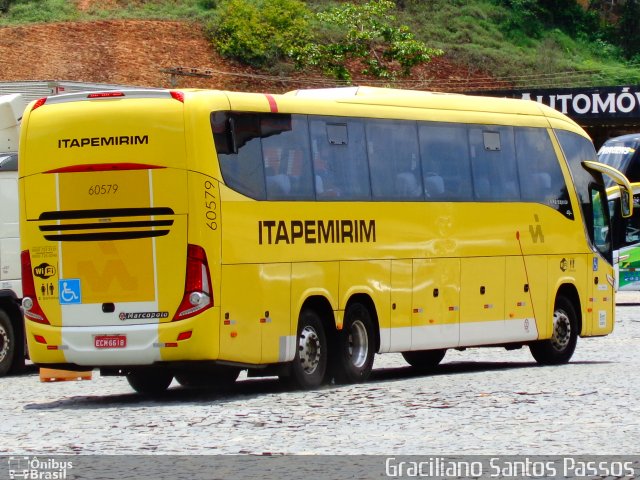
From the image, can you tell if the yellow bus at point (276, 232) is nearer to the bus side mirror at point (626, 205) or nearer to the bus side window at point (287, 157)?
the bus side window at point (287, 157)

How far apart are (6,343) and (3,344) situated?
1.7 inches

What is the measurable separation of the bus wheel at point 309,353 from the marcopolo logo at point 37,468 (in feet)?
18.7

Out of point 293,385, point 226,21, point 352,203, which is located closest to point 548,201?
point 352,203

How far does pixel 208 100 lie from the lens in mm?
15742

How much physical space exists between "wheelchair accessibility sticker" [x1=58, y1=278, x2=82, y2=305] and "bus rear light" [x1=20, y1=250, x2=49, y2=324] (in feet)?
1.10

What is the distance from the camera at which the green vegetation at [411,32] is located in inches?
2534

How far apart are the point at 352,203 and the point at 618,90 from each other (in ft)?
128

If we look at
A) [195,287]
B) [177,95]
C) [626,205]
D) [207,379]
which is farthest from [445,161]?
[195,287]

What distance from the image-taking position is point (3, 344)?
2084 centimetres

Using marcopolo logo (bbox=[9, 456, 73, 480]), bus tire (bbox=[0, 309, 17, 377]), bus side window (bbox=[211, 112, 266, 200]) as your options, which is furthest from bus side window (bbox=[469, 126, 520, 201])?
marcopolo logo (bbox=[9, 456, 73, 480])

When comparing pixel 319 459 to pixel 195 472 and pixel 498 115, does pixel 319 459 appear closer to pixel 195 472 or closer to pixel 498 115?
pixel 195 472

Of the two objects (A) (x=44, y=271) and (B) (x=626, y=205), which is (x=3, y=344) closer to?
(A) (x=44, y=271)

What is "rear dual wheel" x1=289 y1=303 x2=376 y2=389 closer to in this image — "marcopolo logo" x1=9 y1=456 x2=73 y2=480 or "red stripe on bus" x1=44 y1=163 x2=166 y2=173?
"red stripe on bus" x1=44 y1=163 x2=166 y2=173

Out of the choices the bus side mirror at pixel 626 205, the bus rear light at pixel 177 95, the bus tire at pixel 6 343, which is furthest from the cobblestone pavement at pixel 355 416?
the bus side mirror at pixel 626 205
